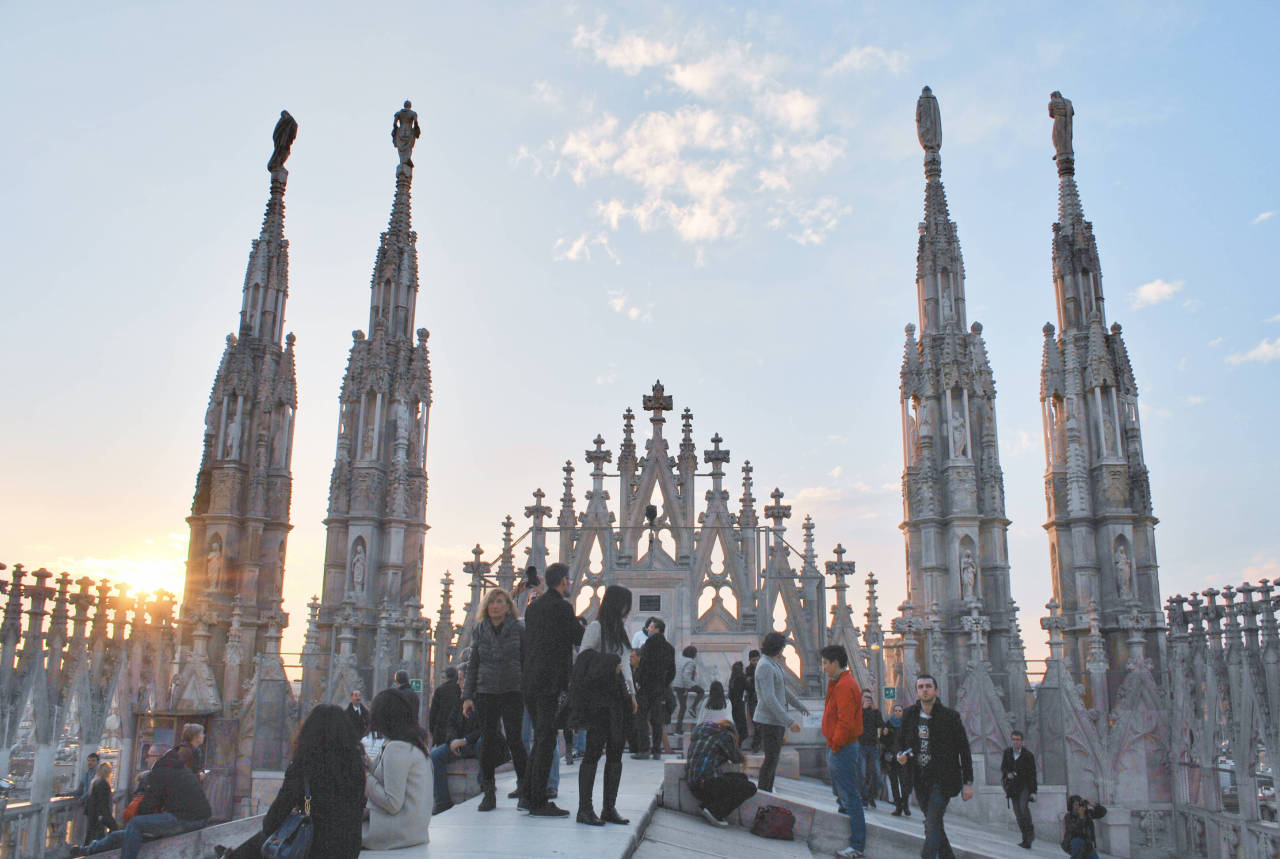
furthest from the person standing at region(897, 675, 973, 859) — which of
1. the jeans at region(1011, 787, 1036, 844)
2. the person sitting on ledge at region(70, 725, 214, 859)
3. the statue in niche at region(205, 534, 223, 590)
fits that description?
the statue in niche at region(205, 534, 223, 590)

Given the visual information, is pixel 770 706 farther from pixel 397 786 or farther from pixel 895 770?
→ pixel 397 786

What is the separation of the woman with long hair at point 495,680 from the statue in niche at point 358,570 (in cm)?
1635

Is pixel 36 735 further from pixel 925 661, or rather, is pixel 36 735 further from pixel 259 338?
pixel 925 661

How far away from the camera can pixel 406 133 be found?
28.0m

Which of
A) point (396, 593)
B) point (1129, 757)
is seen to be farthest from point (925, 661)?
point (396, 593)

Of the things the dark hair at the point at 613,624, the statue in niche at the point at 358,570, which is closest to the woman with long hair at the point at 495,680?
the dark hair at the point at 613,624

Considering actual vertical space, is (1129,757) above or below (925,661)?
below

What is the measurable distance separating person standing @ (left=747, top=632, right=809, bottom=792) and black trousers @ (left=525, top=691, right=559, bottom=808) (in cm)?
323

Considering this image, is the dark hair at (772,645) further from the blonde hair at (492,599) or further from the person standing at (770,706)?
the blonde hair at (492,599)

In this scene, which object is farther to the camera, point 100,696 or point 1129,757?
point 1129,757

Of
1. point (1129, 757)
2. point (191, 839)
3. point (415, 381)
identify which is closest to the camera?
point (191, 839)

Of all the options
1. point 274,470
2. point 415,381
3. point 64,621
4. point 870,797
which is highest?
point 415,381

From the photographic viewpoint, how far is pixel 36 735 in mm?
14375

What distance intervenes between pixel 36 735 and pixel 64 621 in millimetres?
1722
